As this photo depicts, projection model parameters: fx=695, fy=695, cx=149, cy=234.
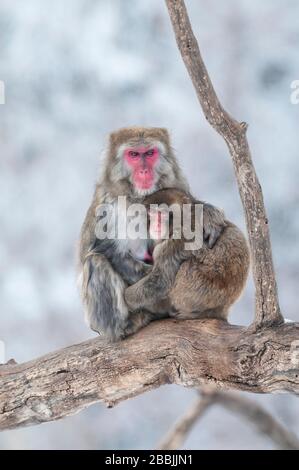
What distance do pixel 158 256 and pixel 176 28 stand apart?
1.30m

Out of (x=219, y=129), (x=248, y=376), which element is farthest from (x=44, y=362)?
(x=219, y=129)

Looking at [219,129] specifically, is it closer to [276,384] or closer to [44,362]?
[276,384]

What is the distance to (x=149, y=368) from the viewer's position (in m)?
3.76

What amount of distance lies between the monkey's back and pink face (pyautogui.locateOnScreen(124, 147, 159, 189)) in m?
0.53

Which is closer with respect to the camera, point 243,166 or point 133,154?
point 243,166

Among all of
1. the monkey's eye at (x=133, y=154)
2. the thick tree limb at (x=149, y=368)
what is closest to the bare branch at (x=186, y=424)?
the thick tree limb at (x=149, y=368)

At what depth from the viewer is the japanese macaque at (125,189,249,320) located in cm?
386

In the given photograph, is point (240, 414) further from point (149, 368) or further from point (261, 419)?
point (149, 368)

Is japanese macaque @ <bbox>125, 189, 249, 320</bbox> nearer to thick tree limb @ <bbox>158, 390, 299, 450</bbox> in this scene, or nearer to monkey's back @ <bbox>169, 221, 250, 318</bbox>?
monkey's back @ <bbox>169, 221, 250, 318</bbox>

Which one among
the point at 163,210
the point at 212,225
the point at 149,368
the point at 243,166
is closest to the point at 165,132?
the point at 163,210

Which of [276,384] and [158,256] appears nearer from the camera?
[276,384]

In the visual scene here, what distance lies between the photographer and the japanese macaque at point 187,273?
3859mm

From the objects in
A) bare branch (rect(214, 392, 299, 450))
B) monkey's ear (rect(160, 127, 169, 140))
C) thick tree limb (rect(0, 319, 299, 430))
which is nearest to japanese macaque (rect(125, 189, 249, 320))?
thick tree limb (rect(0, 319, 299, 430))

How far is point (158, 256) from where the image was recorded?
3.90 m
